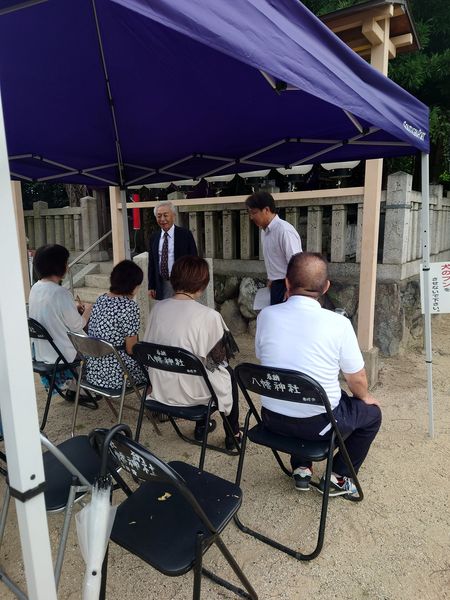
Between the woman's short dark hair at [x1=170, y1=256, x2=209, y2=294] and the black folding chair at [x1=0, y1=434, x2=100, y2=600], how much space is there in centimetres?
95

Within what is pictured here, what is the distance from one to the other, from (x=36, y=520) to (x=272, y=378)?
3.39 ft

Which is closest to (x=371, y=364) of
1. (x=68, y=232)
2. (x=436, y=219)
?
(x=436, y=219)

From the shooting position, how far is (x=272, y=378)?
1783 mm

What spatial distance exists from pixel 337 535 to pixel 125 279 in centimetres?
188

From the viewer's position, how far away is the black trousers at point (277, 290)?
371 centimetres

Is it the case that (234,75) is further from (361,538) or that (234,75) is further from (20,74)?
(361,538)

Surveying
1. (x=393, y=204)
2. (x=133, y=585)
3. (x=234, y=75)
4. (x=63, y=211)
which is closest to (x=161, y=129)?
(x=234, y=75)

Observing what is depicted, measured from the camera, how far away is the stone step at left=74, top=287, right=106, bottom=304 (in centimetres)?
631

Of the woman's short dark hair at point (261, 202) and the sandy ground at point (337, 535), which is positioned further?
the woman's short dark hair at point (261, 202)

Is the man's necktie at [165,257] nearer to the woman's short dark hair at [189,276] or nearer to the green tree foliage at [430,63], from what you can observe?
the woman's short dark hair at [189,276]

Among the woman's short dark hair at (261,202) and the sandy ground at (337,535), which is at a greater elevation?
the woman's short dark hair at (261,202)

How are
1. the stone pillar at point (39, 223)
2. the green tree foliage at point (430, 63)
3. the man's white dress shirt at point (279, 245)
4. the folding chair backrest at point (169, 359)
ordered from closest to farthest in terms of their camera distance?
the folding chair backrest at point (169, 359), the man's white dress shirt at point (279, 245), the green tree foliage at point (430, 63), the stone pillar at point (39, 223)

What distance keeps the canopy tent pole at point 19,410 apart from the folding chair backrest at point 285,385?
3.23 ft

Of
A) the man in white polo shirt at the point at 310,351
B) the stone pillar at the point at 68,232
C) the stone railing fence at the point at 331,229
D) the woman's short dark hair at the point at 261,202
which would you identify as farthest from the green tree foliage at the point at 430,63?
the stone pillar at the point at 68,232
